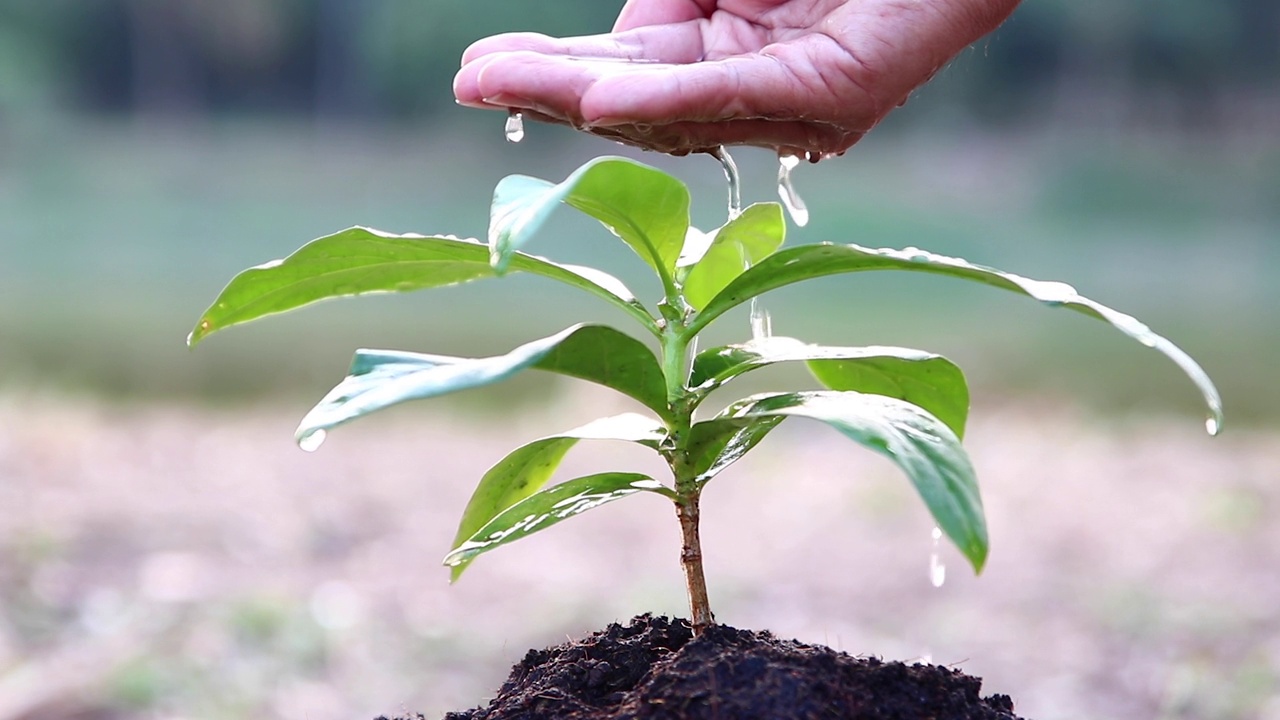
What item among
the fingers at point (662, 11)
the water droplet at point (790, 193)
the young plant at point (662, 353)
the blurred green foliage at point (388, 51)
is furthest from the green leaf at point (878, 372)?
the blurred green foliage at point (388, 51)

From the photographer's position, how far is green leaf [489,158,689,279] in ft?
2.12

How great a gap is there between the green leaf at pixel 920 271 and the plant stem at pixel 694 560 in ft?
0.41

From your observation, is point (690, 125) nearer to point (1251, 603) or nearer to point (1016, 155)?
point (1251, 603)

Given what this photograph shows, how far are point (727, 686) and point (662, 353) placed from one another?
23 centimetres

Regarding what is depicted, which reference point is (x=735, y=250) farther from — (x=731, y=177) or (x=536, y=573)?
(x=536, y=573)

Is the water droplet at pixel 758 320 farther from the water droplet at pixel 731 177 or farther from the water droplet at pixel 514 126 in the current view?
the water droplet at pixel 514 126

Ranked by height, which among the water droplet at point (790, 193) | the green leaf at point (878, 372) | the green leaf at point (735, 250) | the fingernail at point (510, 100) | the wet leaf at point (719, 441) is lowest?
the wet leaf at point (719, 441)

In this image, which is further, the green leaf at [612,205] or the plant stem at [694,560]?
the plant stem at [694,560]

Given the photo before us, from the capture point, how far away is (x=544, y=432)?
4270 millimetres

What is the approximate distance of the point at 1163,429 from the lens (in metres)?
4.41

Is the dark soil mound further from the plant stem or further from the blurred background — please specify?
the blurred background

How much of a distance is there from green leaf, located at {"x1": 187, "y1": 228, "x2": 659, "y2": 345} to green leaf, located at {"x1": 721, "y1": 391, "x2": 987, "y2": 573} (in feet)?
0.46

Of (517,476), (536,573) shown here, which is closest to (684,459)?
(517,476)

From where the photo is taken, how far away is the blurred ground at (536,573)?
194 cm
